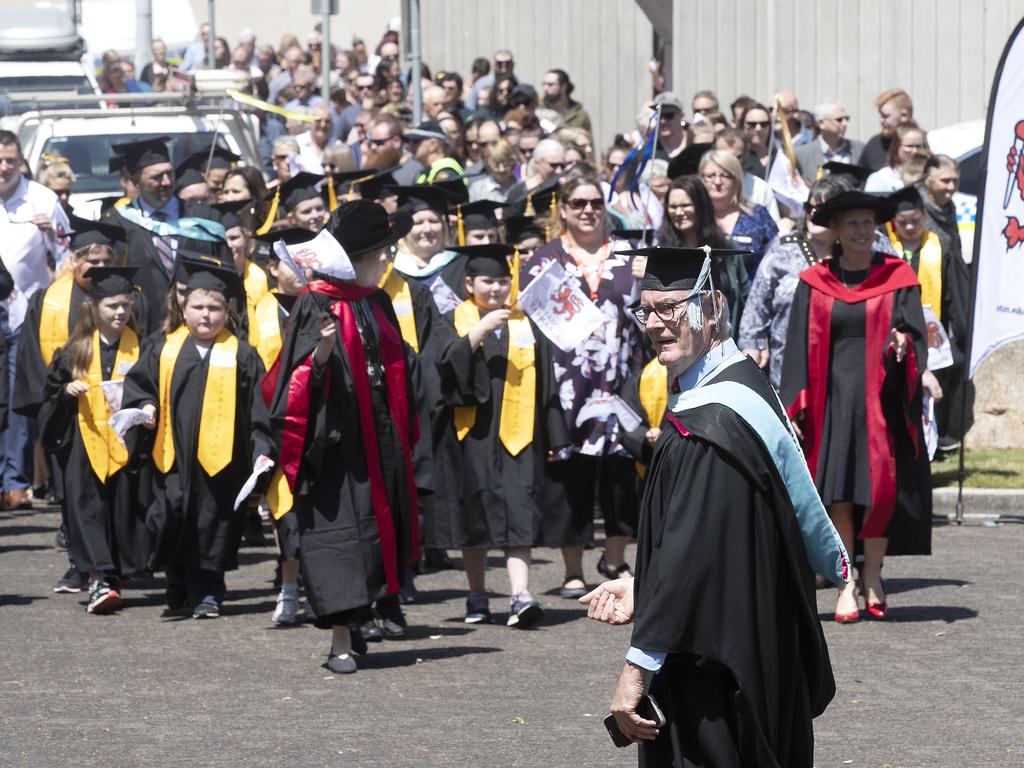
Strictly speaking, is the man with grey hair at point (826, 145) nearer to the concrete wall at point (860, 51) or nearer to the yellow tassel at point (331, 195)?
the concrete wall at point (860, 51)

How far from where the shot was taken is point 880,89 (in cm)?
1975

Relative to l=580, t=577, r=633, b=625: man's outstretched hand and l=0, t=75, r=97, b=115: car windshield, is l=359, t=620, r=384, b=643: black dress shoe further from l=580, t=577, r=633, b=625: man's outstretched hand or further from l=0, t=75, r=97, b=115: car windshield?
l=0, t=75, r=97, b=115: car windshield

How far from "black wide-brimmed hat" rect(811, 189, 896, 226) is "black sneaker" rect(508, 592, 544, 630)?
2.13m

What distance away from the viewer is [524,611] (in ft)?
31.2

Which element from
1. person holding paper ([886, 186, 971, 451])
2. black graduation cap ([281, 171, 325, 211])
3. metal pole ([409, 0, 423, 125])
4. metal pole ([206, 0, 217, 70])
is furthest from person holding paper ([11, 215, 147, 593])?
metal pole ([206, 0, 217, 70])

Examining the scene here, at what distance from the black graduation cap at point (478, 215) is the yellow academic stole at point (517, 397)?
48.8 inches

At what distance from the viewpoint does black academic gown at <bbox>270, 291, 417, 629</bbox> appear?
8.43 m

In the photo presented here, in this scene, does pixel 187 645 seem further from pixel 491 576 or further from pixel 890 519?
pixel 890 519

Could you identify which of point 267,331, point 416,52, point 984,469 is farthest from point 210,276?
point 416,52

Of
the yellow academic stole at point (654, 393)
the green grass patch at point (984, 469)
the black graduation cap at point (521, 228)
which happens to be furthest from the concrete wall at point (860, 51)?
the yellow academic stole at point (654, 393)

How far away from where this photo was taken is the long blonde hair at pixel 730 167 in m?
11.5

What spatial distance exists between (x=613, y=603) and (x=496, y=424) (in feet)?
15.7

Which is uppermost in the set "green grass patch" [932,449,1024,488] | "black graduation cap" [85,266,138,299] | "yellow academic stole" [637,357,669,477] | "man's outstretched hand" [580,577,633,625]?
"black graduation cap" [85,266,138,299]

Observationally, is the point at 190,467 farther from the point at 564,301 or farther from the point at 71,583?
the point at 564,301
